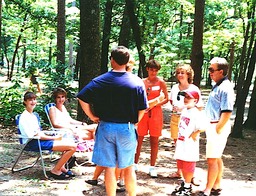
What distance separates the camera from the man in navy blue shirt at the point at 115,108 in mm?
3814

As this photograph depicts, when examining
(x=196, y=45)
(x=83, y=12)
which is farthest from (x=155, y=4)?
(x=83, y=12)

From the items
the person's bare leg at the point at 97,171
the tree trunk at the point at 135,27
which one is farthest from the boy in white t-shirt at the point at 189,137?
the tree trunk at the point at 135,27

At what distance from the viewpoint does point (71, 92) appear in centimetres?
1005

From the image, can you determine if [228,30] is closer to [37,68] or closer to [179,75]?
[37,68]

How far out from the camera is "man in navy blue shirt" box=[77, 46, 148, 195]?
12.5 feet

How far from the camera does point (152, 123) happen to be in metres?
5.49

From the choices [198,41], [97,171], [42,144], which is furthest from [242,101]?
[42,144]

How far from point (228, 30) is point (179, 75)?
14.1m

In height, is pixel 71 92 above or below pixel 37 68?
below

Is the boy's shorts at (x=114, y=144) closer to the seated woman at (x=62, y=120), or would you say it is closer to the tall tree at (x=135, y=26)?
the seated woman at (x=62, y=120)

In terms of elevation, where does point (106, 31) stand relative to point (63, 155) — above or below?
above

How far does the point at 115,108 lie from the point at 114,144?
39 centimetres

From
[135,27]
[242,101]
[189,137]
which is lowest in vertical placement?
[242,101]

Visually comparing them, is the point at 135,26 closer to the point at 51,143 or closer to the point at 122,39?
the point at 122,39
